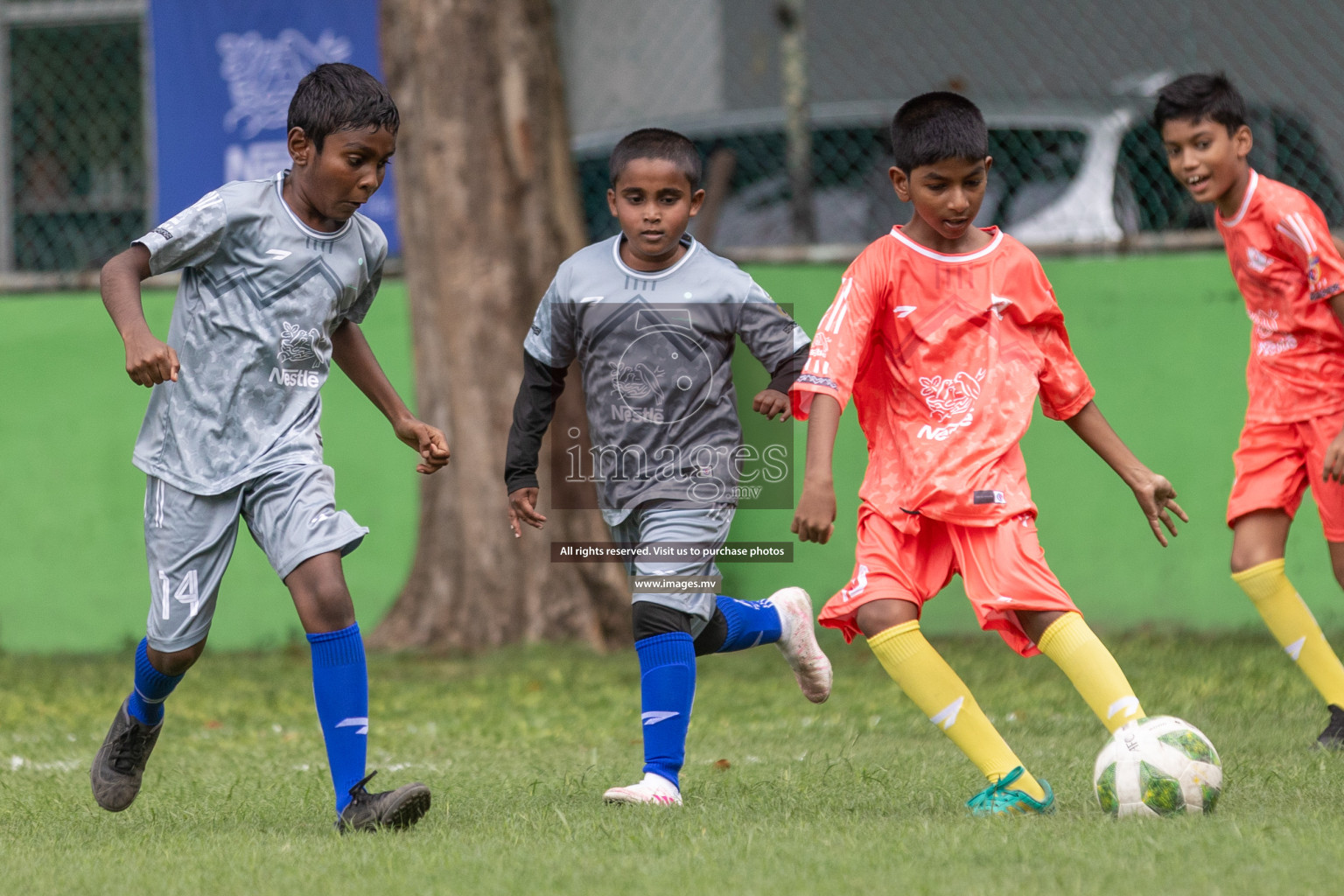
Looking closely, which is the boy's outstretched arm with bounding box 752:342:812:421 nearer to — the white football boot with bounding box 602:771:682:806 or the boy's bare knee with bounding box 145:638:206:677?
the white football boot with bounding box 602:771:682:806

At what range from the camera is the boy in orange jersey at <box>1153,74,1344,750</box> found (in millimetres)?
4848

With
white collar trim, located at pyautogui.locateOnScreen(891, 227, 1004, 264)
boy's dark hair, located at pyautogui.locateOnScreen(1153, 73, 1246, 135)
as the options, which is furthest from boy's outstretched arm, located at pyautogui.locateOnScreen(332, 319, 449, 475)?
boy's dark hair, located at pyautogui.locateOnScreen(1153, 73, 1246, 135)

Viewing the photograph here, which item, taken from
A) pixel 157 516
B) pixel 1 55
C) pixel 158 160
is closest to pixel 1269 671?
pixel 157 516

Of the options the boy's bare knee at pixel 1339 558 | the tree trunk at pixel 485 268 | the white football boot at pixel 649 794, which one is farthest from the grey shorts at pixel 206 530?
the tree trunk at pixel 485 268

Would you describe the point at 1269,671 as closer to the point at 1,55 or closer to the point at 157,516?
the point at 157,516

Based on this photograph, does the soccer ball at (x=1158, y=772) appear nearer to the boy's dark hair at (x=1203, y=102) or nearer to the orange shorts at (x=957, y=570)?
the orange shorts at (x=957, y=570)

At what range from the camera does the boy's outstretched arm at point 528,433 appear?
4.31m

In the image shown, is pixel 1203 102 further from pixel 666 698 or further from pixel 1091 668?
pixel 666 698

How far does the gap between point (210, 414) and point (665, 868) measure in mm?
1600

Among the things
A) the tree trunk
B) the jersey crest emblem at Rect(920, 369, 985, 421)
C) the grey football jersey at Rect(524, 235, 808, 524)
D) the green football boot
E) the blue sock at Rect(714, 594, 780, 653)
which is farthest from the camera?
the tree trunk

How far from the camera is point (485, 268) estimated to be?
24.1 ft

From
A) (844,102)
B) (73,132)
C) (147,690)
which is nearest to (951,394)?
(147,690)

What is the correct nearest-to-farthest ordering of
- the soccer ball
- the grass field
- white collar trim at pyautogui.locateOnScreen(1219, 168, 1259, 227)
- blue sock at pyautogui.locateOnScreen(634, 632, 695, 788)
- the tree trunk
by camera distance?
the grass field, the soccer ball, blue sock at pyautogui.locateOnScreen(634, 632, 695, 788), white collar trim at pyautogui.locateOnScreen(1219, 168, 1259, 227), the tree trunk

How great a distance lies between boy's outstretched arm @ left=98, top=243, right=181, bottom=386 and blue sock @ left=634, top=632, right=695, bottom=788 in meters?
1.38
